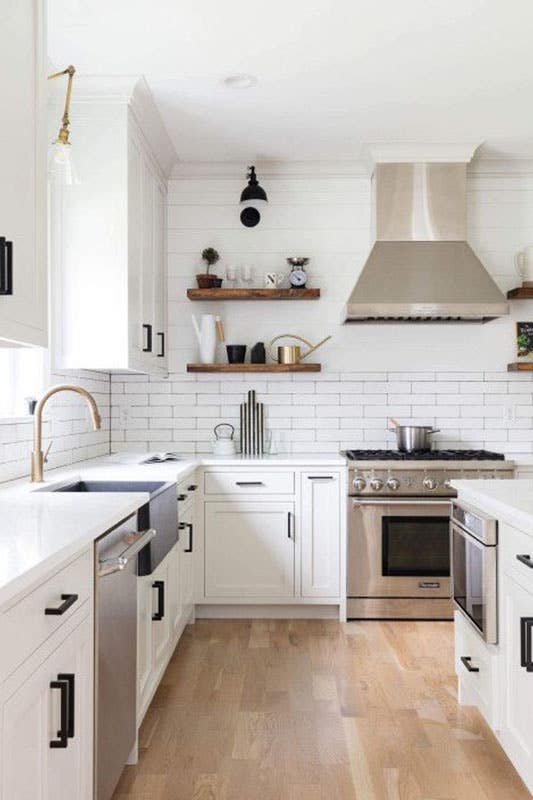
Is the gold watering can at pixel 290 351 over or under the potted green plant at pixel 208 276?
under

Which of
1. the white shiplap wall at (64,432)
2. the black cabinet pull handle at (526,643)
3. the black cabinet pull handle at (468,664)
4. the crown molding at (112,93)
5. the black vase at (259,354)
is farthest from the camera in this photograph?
the black vase at (259,354)

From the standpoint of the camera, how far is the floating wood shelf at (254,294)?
4.49m

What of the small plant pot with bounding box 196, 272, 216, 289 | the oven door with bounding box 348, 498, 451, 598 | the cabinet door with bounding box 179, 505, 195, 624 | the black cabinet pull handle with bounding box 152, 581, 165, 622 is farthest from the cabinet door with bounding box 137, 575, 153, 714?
the small plant pot with bounding box 196, 272, 216, 289

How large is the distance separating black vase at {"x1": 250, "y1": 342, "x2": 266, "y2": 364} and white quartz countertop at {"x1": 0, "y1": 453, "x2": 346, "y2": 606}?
1.18 meters

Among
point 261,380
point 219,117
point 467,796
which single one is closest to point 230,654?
point 467,796

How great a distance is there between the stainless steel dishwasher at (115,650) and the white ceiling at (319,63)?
1981mm

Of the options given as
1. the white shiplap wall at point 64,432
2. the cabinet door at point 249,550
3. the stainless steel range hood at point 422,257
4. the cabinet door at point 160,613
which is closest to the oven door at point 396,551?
the cabinet door at point 249,550

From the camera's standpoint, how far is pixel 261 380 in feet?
15.6

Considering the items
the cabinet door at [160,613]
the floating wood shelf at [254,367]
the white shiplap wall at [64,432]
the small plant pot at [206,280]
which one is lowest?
the cabinet door at [160,613]

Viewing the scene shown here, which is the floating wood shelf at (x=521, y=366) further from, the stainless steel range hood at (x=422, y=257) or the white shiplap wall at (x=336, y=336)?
the stainless steel range hood at (x=422, y=257)

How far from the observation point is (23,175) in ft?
6.21

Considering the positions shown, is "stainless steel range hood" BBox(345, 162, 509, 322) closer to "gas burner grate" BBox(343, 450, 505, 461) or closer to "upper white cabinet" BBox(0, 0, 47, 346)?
"gas burner grate" BBox(343, 450, 505, 461)

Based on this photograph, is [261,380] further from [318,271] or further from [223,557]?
[223,557]

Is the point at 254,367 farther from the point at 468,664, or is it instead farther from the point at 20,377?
the point at 468,664
